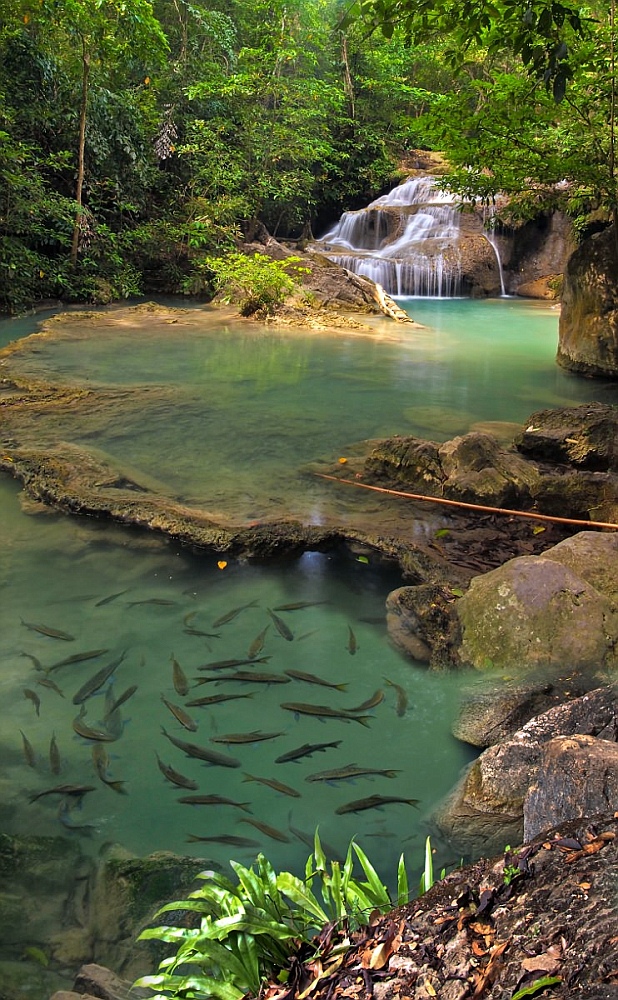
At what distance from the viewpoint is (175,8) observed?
711 inches

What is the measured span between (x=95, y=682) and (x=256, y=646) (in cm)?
82

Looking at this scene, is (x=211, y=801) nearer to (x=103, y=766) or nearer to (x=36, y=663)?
(x=103, y=766)

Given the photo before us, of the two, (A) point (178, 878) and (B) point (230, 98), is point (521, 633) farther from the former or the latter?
(B) point (230, 98)

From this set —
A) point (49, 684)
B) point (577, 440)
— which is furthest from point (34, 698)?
point (577, 440)

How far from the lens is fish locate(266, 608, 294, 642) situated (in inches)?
155

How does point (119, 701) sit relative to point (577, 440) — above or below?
below

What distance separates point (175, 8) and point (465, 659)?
65.0ft

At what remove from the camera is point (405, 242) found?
1969 centimetres

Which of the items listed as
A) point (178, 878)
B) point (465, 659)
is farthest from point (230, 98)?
point (178, 878)

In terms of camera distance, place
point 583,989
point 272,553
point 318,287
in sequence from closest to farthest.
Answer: point 583,989 → point 272,553 → point 318,287

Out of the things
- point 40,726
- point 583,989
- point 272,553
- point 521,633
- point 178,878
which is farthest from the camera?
point 272,553

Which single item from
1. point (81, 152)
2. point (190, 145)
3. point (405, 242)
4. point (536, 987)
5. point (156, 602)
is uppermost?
point (190, 145)

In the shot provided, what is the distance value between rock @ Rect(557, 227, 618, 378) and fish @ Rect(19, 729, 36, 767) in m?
8.71

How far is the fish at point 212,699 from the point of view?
3387 mm
